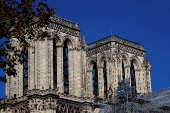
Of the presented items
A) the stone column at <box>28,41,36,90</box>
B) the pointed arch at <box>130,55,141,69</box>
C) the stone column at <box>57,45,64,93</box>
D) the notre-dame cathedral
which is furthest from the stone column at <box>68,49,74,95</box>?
the pointed arch at <box>130,55,141,69</box>

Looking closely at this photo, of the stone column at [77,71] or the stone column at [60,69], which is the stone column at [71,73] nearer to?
the stone column at [77,71]

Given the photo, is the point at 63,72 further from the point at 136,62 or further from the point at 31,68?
the point at 136,62

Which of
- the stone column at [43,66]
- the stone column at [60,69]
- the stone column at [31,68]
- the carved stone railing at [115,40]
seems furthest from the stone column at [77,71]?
the carved stone railing at [115,40]

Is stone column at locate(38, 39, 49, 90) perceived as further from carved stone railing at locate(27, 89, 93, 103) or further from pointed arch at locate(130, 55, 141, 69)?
pointed arch at locate(130, 55, 141, 69)

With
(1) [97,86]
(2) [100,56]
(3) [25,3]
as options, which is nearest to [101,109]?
(1) [97,86]

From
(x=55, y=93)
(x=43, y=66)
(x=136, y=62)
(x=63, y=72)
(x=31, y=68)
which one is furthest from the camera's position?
(x=136, y=62)

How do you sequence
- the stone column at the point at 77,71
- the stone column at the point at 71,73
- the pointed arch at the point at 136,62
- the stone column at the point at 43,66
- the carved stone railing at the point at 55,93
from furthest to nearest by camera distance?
the pointed arch at the point at 136,62
the stone column at the point at 77,71
the stone column at the point at 71,73
the stone column at the point at 43,66
the carved stone railing at the point at 55,93

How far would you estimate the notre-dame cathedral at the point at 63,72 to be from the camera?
53.9m

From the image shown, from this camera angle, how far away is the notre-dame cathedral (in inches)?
2121

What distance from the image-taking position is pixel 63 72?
190ft

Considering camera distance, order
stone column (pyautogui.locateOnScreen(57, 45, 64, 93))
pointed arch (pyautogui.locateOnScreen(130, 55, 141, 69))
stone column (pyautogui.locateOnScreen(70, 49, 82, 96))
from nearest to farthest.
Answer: stone column (pyautogui.locateOnScreen(57, 45, 64, 93)) < stone column (pyautogui.locateOnScreen(70, 49, 82, 96)) < pointed arch (pyautogui.locateOnScreen(130, 55, 141, 69))

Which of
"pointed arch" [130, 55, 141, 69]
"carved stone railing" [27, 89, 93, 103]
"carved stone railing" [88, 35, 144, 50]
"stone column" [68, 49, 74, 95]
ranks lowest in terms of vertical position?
"carved stone railing" [27, 89, 93, 103]

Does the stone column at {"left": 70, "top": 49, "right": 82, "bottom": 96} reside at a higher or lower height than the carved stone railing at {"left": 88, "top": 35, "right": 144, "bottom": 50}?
lower

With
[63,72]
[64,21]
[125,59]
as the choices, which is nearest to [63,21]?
[64,21]
